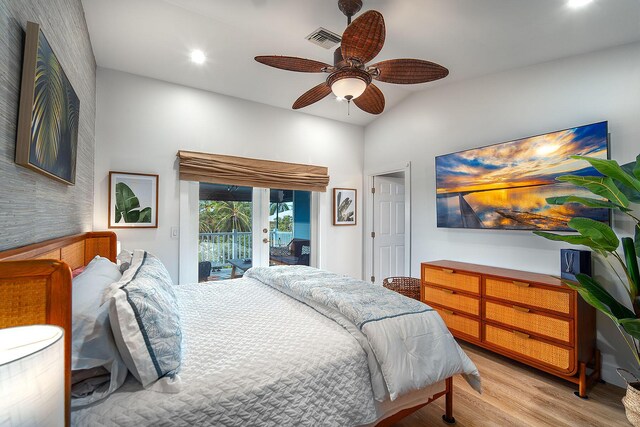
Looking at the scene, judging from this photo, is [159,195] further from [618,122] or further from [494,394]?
[618,122]

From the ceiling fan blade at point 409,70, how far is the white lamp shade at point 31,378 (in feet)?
6.87

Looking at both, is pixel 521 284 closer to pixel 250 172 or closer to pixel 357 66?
pixel 357 66

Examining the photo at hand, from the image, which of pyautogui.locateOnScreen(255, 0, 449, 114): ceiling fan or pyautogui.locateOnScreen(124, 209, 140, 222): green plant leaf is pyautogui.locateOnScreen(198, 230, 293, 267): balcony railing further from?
pyautogui.locateOnScreen(255, 0, 449, 114): ceiling fan

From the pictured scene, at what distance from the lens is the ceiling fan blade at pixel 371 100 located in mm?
2299

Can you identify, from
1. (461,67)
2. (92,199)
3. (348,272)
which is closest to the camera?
(92,199)

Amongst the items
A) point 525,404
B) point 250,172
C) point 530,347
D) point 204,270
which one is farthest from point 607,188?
point 204,270

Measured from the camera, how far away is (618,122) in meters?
2.29

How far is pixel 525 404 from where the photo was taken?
2.07 meters

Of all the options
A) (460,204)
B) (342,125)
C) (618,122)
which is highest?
(342,125)

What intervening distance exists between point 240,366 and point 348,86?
1740 mm

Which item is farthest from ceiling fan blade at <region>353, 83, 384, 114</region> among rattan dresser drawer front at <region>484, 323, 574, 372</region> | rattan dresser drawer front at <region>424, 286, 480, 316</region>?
rattan dresser drawer front at <region>484, 323, 574, 372</region>

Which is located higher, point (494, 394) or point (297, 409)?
point (297, 409)

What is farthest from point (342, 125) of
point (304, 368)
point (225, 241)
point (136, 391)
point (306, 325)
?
point (136, 391)

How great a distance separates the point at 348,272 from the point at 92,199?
3.27 meters
